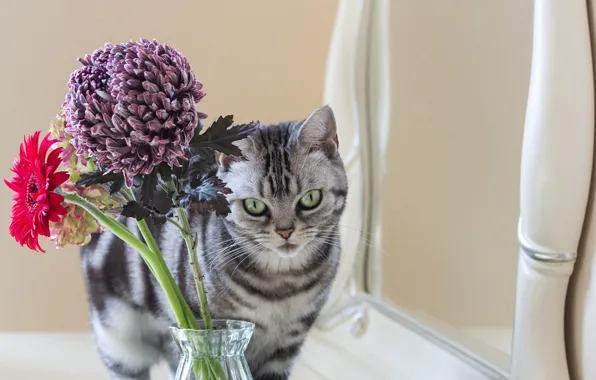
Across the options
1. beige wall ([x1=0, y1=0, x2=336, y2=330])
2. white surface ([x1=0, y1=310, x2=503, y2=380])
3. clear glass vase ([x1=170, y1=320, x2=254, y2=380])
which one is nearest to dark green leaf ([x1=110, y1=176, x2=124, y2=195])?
clear glass vase ([x1=170, y1=320, x2=254, y2=380])

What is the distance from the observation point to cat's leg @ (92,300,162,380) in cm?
80

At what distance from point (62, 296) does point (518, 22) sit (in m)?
0.91

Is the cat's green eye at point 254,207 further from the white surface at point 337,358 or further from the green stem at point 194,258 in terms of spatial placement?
the white surface at point 337,358

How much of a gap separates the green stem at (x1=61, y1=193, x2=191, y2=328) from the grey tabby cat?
64 millimetres

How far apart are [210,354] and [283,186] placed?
0.59 feet

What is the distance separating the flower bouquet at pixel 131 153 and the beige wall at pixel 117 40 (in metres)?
0.67

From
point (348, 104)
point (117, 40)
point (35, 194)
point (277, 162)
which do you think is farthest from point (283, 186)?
point (117, 40)

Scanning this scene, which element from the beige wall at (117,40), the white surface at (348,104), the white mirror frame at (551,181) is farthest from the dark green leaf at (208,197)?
the beige wall at (117,40)

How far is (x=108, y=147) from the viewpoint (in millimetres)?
435

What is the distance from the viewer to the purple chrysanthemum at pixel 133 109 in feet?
1.43

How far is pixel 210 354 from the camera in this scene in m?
0.55

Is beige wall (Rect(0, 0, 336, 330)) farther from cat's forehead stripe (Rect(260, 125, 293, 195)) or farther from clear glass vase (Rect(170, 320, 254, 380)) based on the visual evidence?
clear glass vase (Rect(170, 320, 254, 380))

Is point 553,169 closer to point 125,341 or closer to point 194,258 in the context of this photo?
point 194,258

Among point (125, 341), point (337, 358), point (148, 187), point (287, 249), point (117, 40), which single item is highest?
point (117, 40)
